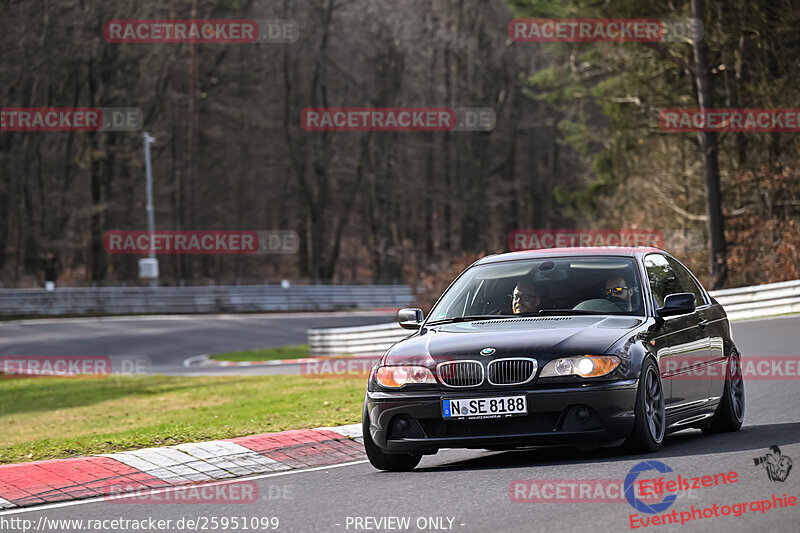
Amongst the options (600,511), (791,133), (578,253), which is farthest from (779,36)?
(600,511)

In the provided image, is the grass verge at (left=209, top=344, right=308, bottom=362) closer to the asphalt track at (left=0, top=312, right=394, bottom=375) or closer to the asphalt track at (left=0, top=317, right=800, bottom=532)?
the asphalt track at (left=0, top=312, right=394, bottom=375)

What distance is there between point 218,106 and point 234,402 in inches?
1743

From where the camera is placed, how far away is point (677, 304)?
9.28m

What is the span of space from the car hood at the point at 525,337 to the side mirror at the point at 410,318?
581 millimetres

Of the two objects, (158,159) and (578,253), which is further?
(158,159)

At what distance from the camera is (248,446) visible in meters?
10.0

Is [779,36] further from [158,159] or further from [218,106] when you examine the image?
[158,159]
